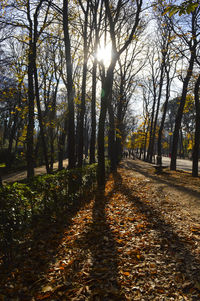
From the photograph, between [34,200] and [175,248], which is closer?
[175,248]

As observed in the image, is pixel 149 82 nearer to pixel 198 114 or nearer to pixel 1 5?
pixel 198 114

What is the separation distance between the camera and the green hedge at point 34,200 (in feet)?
10.4

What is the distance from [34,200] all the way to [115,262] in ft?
7.27

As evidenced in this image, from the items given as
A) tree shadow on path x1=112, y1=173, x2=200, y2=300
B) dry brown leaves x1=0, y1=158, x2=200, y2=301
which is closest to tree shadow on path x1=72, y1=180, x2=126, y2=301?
dry brown leaves x1=0, y1=158, x2=200, y2=301

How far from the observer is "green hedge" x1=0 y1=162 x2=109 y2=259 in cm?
316

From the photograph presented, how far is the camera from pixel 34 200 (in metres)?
4.25

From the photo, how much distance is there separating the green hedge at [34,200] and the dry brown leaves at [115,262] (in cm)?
55

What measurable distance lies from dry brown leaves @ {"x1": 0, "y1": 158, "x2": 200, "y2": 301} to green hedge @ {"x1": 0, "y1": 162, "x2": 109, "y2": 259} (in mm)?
546

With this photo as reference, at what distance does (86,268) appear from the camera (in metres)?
3.13

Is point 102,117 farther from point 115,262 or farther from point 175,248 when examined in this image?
point 115,262

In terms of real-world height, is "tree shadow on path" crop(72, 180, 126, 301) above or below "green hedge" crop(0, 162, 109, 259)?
below

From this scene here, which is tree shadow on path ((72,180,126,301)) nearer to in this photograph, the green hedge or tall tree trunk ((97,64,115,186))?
the green hedge

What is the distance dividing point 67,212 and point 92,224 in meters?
1.31

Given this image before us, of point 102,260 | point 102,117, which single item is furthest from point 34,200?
point 102,117
